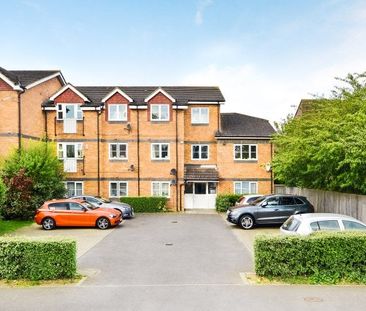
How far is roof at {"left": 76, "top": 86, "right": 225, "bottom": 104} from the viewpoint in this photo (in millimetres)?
31973

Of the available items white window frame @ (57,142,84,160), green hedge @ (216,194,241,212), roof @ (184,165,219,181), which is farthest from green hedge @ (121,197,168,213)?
white window frame @ (57,142,84,160)

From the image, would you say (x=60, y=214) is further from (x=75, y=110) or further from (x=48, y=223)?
(x=75, y=110)

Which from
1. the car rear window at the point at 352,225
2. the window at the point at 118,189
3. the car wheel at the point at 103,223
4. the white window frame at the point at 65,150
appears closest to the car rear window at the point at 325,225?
the car rear window at the point at 352,225

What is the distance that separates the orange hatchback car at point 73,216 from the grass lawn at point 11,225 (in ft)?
5.03

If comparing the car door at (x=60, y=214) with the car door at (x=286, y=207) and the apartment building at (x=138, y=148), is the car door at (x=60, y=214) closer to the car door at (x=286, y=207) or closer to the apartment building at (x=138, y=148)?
the apartment building at (x=138, y=148)

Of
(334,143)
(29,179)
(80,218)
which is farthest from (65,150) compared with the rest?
(334,143)

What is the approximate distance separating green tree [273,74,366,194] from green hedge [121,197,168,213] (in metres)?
10.3

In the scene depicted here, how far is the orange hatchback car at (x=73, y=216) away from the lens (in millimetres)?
21688

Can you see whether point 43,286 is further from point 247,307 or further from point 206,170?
point 206,170

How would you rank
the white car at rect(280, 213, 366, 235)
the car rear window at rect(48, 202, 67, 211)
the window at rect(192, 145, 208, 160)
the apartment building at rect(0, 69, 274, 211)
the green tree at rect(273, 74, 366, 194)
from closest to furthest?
1. the white car at rect(280, 213, 366, 235)
2. the green tree at rect(273, 74, 366, 194)
3. the car rear window at rect(48, 202, 67, 211)
4. the apartment building at rect(0, 69, 274, 211)
5. the window at rect(192, 145, 208, 160)

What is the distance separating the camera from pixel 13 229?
71.6 ft

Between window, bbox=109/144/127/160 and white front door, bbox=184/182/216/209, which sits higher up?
window, bbox=109/144/127/160

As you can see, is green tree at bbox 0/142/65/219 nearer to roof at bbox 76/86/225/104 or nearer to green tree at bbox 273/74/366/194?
roof at bbox 76/86/225/104

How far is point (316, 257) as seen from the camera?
419 inches
